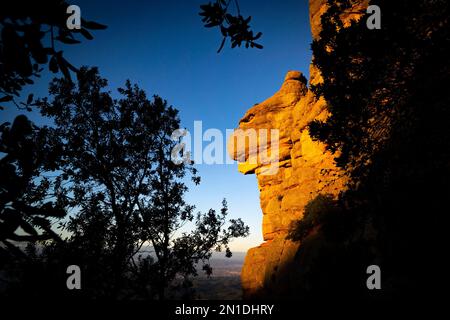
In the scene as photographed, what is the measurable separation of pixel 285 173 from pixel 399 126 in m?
19.1

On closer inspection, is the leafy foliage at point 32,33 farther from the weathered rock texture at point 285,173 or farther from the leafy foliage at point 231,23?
the weathered rock texture at point 285,173

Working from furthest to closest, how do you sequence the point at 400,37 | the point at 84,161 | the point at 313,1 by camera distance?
the point at 313,1 < the point at 84,161 < the point at 400,37

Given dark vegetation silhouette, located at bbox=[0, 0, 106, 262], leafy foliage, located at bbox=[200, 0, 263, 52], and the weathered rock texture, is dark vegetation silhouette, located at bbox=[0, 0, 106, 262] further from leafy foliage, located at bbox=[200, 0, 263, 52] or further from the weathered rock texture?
the weathered rock texture

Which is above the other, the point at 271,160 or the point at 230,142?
the point at 230,142

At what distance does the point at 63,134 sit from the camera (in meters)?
12.5

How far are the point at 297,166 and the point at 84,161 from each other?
56.5 ft

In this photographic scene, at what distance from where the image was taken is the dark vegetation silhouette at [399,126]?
623 centimetres

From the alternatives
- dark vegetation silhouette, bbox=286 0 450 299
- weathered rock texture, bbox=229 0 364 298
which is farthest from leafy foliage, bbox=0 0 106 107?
weathered rock texture, bbox=229 0 364 298

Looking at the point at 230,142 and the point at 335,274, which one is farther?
the point at 230,142

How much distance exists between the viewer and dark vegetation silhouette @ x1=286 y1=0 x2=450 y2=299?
623 centimetres

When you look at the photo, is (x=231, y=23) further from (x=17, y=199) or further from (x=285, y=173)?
(x=285, y=173)
